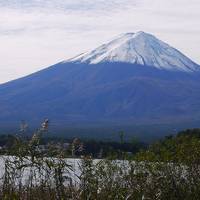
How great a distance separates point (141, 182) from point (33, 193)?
1354 millimetres

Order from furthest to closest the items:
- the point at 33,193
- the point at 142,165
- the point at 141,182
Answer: the point at 142,165
the point at 141,182
the point at 33,193

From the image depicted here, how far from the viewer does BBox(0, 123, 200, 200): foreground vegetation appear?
19.7 ft

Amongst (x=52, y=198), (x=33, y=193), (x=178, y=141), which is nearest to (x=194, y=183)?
(x=178, y=141)

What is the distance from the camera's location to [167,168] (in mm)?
9570

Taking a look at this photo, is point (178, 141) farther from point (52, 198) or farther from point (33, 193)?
point (52, 198)

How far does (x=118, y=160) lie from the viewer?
33.5 ft

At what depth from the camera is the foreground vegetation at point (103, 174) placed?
6000 mm

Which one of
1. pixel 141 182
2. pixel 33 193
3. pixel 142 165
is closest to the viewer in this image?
pixel 33 193

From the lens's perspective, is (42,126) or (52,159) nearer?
(42,126)

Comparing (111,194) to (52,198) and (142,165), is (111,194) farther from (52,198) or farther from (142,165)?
(142,165)

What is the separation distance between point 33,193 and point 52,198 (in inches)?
38.2

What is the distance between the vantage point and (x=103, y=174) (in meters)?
A: 8.42

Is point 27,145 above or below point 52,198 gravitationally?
above

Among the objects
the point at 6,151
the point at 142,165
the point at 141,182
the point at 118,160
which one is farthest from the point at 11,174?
the point at 118,160
